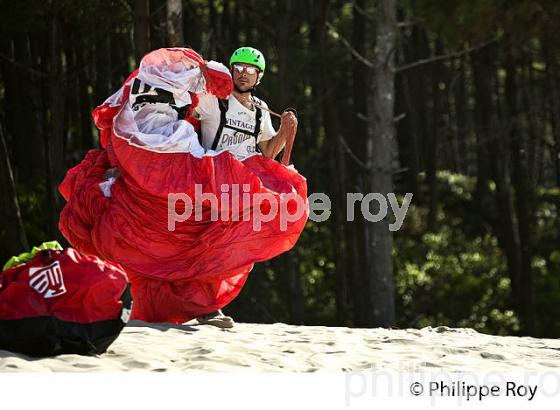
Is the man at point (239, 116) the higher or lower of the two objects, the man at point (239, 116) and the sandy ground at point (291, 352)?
the higher

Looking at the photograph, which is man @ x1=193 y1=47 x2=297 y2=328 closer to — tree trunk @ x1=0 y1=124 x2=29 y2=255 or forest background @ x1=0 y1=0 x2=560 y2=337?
forest background @ x1=0 y1=0 x2=560 y2=337

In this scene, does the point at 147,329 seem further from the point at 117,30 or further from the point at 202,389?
the point at 117,30

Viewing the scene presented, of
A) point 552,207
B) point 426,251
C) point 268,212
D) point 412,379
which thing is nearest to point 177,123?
point 268,212

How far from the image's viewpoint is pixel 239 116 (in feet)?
27.8

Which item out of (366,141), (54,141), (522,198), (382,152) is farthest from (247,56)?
(522,198)

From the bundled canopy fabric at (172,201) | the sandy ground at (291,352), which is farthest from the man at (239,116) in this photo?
the sandy ground at (291,352)

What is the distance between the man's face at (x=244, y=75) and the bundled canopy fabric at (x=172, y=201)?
0.95 feet

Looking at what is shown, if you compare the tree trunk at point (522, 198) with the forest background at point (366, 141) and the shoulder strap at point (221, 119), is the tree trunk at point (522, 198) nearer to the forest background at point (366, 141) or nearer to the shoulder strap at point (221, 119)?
the forest background at point (366, 141)

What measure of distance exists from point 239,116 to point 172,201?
93 cm

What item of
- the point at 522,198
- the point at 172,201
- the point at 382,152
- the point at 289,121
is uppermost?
the point at 382,152

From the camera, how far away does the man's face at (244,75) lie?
8445 millimetres

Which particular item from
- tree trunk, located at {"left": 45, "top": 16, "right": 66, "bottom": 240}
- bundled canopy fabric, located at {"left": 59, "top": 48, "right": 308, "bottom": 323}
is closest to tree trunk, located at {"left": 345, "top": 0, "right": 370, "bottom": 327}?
tree trunk, located at {"left": 45, "top": 16, "right": 66, "bottom": 240}

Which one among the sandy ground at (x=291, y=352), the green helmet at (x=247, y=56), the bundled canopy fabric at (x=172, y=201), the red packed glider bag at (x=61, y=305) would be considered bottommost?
the sandy ground at (x=291, y=352)

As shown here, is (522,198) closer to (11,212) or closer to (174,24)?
(174,24)
